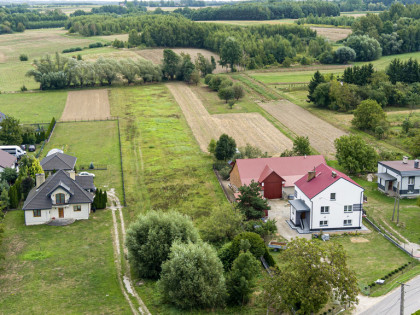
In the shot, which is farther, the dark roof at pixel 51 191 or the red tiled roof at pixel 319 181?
the dark roof at pixel 51 191

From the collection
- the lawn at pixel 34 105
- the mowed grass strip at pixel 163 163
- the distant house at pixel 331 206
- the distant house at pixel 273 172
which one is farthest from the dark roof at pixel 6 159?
the distant house at pixel 331 206

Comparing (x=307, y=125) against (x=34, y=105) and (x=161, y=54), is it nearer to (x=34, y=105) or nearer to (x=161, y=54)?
(x=34, y=105)

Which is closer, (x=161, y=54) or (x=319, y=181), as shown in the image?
(x=319, y=181)

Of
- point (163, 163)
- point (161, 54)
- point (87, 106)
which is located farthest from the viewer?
point (161, 54)

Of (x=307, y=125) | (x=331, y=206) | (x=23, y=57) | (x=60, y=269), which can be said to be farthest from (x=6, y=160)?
(x=23, y=57)

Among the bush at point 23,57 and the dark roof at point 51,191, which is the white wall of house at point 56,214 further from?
the bush at point 23,57

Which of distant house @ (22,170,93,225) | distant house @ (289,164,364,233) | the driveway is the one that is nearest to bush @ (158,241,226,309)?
the driveway
